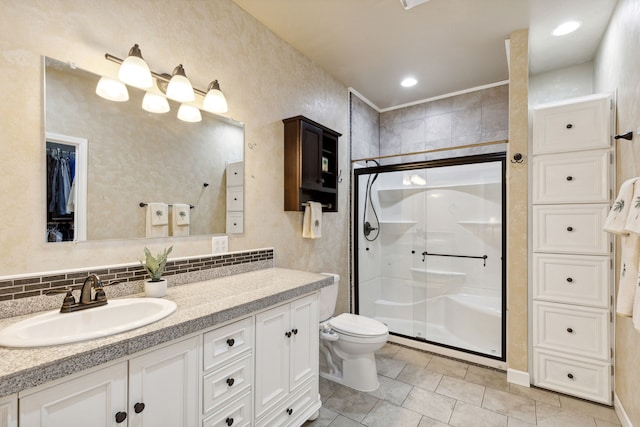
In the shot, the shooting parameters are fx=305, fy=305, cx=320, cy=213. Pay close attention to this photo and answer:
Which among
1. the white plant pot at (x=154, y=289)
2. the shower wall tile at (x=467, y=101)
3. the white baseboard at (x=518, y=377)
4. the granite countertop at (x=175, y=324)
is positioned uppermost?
the shower wall tile at (x=467, y=101)

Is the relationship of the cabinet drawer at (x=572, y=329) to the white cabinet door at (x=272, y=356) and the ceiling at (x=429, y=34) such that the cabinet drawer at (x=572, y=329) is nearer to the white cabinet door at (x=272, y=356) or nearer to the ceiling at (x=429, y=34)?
the white cabinet door at (x=272, y=356)

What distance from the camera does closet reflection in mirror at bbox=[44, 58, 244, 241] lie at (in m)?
1.30

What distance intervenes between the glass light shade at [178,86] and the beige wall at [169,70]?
13 cm

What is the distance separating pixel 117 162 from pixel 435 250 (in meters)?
2.90

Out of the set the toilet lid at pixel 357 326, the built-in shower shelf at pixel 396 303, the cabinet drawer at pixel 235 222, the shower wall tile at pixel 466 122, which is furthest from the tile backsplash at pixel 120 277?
the shower wall tile at pixel 466 122

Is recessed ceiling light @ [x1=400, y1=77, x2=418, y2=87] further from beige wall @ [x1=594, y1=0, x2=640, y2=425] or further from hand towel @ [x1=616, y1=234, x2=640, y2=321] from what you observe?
hand towel @ [x1=616, y1=234, x2=640, y2=321]

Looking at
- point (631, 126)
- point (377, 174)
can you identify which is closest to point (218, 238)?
point (377, 174)

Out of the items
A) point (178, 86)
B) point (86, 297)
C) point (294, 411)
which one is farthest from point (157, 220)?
point (294, 411)

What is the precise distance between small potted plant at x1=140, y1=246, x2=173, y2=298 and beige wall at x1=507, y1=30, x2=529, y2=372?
244 cm

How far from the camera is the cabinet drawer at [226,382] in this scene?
1242 mm

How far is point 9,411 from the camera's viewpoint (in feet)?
2.53

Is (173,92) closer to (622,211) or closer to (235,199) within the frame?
(235,199)

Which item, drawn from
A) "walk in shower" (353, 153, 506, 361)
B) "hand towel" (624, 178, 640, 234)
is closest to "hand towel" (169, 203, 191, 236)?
"walk in shower" (353, 153, 506, 361)

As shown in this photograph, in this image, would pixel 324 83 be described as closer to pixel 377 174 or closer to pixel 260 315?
pixel 377 174
